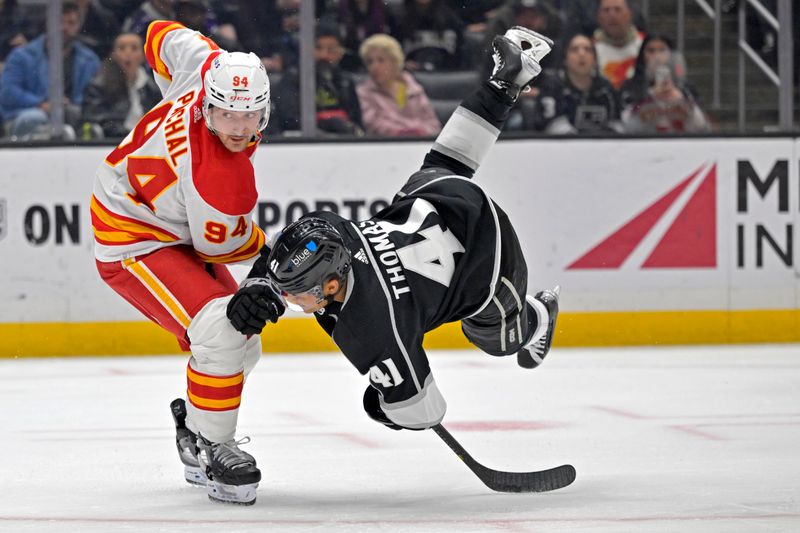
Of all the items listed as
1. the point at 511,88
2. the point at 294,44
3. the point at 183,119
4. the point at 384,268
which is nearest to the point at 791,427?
the point at 511,88

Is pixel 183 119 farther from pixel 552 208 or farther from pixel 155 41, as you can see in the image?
pixel 552 208

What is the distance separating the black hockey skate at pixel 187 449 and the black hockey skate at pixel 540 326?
0.98 metres

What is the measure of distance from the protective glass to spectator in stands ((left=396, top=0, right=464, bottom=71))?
11.4 feet

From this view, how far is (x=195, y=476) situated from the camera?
354cm

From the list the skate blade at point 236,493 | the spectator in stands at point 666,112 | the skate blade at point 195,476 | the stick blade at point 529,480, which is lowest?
the skate blade at point 195,476

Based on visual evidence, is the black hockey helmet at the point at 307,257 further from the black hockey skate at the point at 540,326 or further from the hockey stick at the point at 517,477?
the black hockey skate at the point at 540,326

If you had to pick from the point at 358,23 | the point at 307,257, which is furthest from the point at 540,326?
the point at 358,23

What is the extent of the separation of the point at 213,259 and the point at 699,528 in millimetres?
1424

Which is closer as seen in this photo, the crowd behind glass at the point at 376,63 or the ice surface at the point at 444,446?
the ice surface at the point at 444,446

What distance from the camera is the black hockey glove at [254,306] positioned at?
3.18m

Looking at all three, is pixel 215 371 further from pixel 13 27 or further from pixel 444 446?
pixel 13 27

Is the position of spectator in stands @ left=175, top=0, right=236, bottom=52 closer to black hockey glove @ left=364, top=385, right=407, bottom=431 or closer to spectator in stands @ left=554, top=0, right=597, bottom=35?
spectator in stands @ left=554, top=0, right=597, bottom=35

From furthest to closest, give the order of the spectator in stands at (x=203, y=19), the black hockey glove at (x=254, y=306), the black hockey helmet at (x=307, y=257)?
1. the spectator in stands at (x=203, y=19)
2. the black hockey glove at (x=254, y=306)
3. the black hockey helmet at (x=307, y=257)

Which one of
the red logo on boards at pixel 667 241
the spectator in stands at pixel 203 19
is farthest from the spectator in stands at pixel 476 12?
the red logo on boards at pixel 667 241
